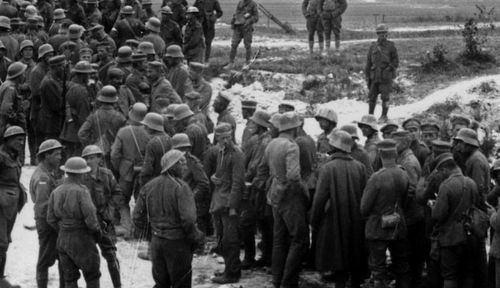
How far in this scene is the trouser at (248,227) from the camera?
472 inches

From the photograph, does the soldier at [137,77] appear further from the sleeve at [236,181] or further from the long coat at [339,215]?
the long coat at [339,215]

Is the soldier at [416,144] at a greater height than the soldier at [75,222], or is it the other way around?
the soldier at [416,144]

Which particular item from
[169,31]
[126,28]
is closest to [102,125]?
[126,28]

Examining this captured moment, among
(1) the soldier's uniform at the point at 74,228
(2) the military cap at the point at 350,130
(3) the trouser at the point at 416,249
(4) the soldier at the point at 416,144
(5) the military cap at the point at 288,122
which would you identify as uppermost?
(5) the military cap at the point at 288,122

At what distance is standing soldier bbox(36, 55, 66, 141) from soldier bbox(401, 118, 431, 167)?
5640mm

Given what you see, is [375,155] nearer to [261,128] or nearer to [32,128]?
[261,128]

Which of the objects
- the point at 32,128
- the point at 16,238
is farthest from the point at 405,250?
the point at 32,128

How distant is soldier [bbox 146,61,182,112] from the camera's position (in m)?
14.1

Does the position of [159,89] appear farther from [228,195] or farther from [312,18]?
[312,18]

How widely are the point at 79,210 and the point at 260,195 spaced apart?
3045 millimetres

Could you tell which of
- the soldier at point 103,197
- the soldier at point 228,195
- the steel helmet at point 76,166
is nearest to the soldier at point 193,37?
the soldier at point 228,195

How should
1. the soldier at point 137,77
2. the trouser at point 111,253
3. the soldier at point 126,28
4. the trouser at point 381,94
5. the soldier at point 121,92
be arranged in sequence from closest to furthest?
the trouser at point 111,253, the soldier at point 121,92, the soldier at point 137,77, the soldier at point 126,28, the trouser at point 381,94

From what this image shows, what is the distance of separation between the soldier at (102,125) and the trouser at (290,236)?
3.12 m

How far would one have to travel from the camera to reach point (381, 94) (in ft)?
61.5
